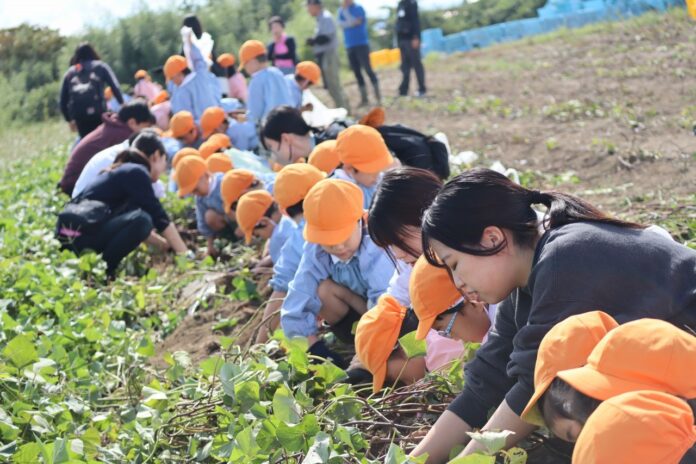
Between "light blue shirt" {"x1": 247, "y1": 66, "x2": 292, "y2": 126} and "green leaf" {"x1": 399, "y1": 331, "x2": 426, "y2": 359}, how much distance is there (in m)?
4.87

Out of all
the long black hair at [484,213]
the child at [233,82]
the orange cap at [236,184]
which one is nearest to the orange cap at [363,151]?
the orange cap at [236,184]

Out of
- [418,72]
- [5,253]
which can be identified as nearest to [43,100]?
[418,72]

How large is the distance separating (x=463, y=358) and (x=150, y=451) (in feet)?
→ 3.04

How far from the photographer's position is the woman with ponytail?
2.01 metres

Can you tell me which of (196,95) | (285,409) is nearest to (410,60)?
(196,95)

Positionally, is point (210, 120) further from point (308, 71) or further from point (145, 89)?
point (145, 89)

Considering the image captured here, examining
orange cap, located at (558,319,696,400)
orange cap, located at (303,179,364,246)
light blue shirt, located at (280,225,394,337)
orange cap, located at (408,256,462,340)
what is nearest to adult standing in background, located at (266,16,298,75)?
light blue shirt, located at (280,225,394,337)

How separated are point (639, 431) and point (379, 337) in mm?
1322

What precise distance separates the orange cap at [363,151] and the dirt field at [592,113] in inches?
42.3

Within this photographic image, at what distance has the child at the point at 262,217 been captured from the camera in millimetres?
4500

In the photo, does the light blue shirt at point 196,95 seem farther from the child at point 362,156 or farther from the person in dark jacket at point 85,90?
the child at point 362,156

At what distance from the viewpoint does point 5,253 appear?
5977mm

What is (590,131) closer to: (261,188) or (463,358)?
(261,188)

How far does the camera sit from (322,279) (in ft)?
11.9
